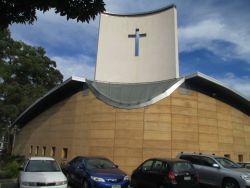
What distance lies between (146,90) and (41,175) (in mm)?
12230

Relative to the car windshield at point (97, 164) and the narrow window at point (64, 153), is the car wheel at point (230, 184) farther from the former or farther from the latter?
the narrow window at point (64, 153)

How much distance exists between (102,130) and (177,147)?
5056mm

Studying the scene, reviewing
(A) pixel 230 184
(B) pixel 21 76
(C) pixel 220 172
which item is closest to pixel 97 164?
(C) pixel 220 172

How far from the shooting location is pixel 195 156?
1549cm

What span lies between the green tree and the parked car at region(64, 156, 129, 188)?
24416 mm

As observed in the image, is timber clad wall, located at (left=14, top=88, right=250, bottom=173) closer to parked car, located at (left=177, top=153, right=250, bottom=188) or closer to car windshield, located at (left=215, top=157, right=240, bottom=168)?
parked car, located at (left=177, top=153, right=250, bottom=188)

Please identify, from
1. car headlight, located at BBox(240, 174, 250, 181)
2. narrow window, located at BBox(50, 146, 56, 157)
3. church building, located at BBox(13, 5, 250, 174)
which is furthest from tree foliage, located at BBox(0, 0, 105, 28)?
narrow window, located at BBox(50, 146, 56, 157)

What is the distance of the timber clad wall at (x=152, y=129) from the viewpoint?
20000 mm

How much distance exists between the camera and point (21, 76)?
45.2m

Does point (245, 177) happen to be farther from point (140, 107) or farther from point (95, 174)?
point (140, 107)

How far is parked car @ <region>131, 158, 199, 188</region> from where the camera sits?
11.5 metres

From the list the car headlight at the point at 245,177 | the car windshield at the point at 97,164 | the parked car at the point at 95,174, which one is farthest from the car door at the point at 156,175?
the car headlight at the point at 245,177

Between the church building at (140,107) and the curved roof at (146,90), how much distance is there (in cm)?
7

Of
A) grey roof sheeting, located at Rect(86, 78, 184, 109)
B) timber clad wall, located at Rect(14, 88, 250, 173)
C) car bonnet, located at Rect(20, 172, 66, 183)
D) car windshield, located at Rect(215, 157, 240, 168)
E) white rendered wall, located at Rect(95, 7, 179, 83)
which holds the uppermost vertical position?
white rendered wall, located at Rect(95, 7, 179, 83)
